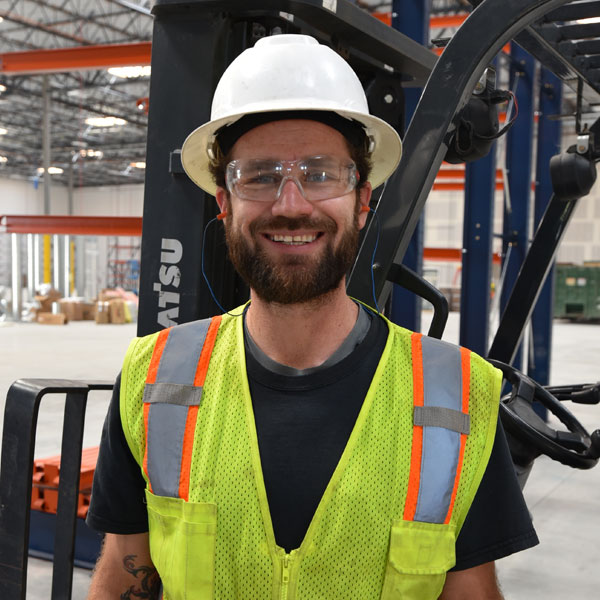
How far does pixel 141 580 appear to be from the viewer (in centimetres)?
154

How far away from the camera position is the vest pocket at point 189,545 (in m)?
1.35

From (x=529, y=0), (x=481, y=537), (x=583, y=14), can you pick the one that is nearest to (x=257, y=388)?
(x=481, y=537)

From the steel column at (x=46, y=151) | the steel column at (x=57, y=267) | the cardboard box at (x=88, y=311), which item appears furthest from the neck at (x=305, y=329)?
the steel column at (x=57, y=267)

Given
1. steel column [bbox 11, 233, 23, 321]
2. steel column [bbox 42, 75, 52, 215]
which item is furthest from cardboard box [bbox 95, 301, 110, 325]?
steel column [bbox 42, 75, 52, 215]

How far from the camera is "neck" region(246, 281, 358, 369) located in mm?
1440

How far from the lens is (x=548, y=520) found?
4793 millimetres

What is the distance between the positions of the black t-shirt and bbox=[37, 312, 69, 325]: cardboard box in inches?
664

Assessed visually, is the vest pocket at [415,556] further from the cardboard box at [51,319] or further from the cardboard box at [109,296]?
the cardboard box at [109,296]

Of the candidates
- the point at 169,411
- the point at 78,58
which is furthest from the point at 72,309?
the point at 169,411

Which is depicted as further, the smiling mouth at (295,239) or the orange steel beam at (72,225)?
the orange steel beam at (72,225)

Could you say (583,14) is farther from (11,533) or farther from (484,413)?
(11,533)

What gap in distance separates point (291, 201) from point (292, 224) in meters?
0.04

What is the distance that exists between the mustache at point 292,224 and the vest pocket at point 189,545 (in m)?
0.54

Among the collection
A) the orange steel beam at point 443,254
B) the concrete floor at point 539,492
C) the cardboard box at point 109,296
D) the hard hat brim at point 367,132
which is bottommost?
the concrete floor at point 539,492
